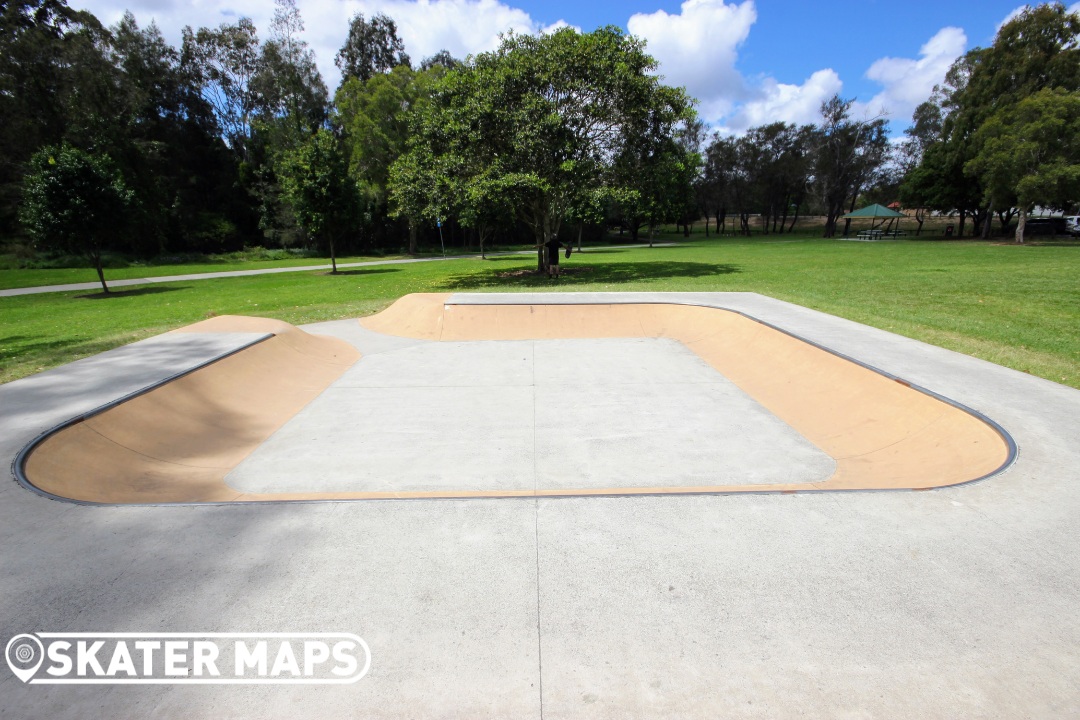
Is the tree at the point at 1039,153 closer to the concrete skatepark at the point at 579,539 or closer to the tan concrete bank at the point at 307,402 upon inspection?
the tan concrete bank at the point at 307,402

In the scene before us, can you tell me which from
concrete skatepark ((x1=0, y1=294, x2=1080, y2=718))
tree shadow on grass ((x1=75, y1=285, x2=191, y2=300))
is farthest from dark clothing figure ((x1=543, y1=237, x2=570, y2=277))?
tree shadow on grass ((x1=75, y1=285, x2=191, y2=300))

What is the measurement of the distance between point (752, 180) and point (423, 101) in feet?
143

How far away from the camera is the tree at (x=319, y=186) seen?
947 inches

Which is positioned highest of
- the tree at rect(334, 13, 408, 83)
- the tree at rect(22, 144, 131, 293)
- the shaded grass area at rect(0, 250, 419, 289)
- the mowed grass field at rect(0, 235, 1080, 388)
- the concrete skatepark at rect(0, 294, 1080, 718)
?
the tree at rect(334, 13, 408, 83)

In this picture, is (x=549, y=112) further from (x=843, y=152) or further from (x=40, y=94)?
(x=843, y=152)

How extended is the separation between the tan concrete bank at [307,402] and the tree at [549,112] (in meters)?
10.2

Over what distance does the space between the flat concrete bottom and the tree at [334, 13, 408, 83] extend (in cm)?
5458

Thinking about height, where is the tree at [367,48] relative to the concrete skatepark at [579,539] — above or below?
above

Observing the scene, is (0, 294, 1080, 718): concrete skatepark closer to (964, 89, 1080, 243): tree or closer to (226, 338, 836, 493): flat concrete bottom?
(226, 338, 836, 493): flat concrete bottom

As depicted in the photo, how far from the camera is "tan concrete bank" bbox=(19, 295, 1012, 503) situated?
4.28 m

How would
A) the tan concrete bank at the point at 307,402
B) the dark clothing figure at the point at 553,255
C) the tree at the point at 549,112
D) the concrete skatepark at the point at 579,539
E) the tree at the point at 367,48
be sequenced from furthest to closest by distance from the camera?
the tree at the point at 367,48 → the dark clothing figure at the point at 553,255 → the tree at the point at 549,112 → the tan concrete bank at the point at 307,402 → the concrete skatepark at the point at 579,539

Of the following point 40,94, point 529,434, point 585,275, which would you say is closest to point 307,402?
point 529,434

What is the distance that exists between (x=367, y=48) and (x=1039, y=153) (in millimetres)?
55181

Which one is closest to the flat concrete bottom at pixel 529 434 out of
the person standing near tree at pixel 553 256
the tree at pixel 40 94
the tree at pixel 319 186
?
the person standing near tree at pixel 553 256
